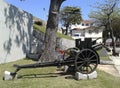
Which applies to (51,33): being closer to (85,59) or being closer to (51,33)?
(51,33)

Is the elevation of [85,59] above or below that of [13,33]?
below

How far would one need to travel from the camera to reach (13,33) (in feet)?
50.7

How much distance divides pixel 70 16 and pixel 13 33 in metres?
55.0

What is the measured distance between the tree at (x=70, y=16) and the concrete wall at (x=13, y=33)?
4985 cm

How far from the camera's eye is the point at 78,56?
994 centimetres

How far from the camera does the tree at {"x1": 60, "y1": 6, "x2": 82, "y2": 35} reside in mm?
68375

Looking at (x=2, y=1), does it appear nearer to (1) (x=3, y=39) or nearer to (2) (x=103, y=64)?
(1) (x=3, y=39)

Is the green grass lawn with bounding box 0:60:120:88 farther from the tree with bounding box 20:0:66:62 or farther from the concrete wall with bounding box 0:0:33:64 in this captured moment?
the concrete wall with bounding box 0:0:33:64

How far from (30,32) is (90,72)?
9355mm

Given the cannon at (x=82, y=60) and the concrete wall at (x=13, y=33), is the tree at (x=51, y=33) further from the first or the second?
the cannon at (x=82, y=60)

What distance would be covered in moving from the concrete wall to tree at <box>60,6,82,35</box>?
49.9m

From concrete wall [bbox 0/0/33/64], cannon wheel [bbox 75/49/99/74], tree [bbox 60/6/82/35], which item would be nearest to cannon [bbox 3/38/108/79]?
cannon wheel [bbox 75/49/99/74]

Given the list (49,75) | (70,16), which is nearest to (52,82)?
(49,75)

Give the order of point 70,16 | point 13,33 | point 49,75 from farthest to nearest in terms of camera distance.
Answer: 1. point 70,16
2. point 13,33
3. point 49,75
